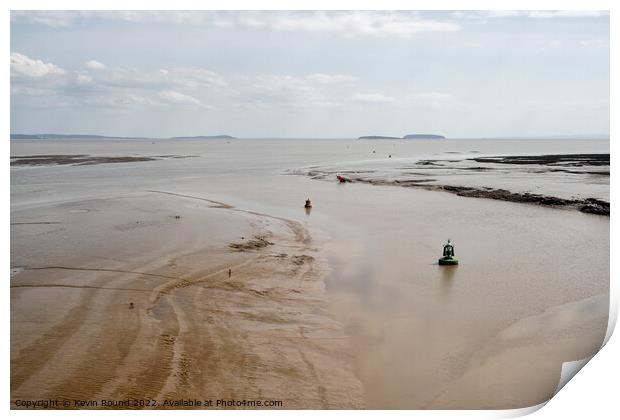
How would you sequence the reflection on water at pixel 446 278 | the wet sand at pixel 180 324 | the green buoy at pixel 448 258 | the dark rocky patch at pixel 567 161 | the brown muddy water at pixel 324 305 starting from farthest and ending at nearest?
the dark rocky patch at pixel 567 161
the green buoy at pixel 448 258
the reflection on water at pixel 446 278
the brown muddy water at pixel 324 305
the wet sand at pixel 180 324

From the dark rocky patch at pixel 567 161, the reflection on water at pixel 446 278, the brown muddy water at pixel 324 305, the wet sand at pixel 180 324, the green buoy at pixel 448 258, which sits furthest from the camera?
the dark rocky patch at pixel 567 161

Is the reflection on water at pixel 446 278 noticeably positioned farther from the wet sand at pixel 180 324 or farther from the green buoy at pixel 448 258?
the wet sand at pixel 180 324

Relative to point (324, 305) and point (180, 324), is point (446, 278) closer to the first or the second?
point (324, 305)

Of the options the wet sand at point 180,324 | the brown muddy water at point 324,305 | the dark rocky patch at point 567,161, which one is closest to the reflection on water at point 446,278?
the brown muddy water at point 324,305

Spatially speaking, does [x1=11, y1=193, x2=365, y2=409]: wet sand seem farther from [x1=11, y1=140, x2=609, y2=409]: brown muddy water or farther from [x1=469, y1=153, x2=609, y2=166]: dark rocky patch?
[x1=469, y1=153, x2=609, y2=166]: dark rocky patch

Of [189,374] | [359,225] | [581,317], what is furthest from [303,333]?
[359,225]

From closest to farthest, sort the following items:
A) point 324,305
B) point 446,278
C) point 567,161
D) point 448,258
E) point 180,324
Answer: point 180,324 < point 324,305 < point 446,278 < point 448,258 < point 567,161

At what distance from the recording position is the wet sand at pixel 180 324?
31.0 feet

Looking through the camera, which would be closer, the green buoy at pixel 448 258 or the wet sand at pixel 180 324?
the wet sand at pixel 180 324

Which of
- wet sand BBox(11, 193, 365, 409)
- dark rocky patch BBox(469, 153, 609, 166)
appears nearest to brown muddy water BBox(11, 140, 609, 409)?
wet sand BBox(11, 193, 365, 409)

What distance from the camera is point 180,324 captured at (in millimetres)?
12117

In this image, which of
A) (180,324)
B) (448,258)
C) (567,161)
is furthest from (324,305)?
Answer: (567,161)

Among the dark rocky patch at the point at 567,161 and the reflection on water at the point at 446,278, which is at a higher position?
the dark rocky patch at the point at 567,161
